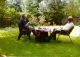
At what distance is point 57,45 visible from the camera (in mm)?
8477

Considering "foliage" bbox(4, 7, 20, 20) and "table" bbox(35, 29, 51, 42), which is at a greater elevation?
"table" bbox(35, 29, 51, 42)

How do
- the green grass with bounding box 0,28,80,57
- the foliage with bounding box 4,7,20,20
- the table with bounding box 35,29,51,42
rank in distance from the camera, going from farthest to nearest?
1. the foliage with bounding box 4,7,20,20
2. the table with bounding box 35,29,51,42
3. the green grass with bounding box 0,28,80,57

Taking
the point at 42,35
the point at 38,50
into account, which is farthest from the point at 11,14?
the point at 38,50

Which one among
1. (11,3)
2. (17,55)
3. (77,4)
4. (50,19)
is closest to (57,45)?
(17,55)

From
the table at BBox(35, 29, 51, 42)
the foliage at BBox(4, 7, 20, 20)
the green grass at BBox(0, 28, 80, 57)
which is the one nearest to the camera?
the green grass at BBox(0, 28, 80, 57)

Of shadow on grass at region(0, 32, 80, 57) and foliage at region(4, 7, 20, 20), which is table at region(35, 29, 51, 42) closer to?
shadow on grass at region(0, 32, 80, 57)

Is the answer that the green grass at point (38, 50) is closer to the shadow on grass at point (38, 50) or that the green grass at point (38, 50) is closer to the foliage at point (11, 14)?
the shadow on grass at point (38, 50)

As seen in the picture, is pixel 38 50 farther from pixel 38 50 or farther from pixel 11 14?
pixel 11 14

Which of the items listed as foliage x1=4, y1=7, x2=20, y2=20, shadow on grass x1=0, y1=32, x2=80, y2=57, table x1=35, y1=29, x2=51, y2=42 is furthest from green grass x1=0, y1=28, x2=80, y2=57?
foliage x1=4, y1=7, x2=20, y2=20

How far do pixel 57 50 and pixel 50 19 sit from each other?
481 inches

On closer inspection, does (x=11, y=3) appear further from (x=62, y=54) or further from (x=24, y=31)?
(x=62, y=54)

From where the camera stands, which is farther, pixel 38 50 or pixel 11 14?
pixel 11 14

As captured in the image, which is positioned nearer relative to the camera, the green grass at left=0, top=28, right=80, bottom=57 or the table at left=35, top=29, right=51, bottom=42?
the green grass at left=0, top=28, right=80, bottom=57

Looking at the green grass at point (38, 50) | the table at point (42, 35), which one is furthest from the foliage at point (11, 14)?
the green grass at point (38, 50)
